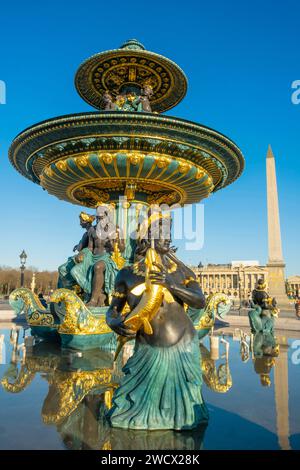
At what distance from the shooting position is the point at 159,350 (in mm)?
3693

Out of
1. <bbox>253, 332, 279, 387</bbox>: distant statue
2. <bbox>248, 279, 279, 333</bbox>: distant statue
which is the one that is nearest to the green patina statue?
<bbox>248, 279, 279, 333</bbox>: distant statue

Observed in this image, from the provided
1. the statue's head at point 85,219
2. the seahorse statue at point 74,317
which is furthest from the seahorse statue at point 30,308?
the statue's head at point 85,219

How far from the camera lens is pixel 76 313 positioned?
7582mm

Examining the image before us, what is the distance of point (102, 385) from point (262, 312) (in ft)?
16.3

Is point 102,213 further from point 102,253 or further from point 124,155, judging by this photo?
point 124,155

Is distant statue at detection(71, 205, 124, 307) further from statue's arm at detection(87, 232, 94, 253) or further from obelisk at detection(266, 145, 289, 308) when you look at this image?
obelisk at detection(266, 145, 289, 308)

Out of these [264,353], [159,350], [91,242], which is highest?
[91,242]

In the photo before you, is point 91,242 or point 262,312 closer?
point 262,312

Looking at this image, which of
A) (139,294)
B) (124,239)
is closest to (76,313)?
(124,239)

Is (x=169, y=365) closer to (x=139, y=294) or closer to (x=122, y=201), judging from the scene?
(x=139, y=294)

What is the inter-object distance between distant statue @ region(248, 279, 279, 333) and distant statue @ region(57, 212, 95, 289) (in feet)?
15.5

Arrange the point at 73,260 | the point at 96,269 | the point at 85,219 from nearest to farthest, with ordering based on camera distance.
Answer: the point at 96,269 → the point at 73,260 → the point at 85,219

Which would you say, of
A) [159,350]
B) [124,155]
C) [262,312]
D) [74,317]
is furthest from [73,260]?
[159,350]

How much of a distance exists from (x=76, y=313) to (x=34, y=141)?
16.8 ft
